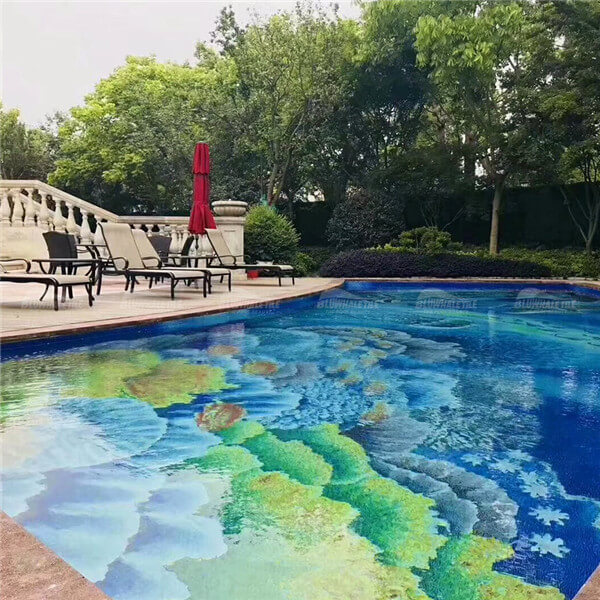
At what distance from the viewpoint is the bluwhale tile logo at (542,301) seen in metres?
10.9

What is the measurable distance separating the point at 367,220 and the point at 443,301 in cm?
828

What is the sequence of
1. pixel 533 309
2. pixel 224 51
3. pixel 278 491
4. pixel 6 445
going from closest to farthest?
pixel 278 491 < pixel 6 445 < pixel 533 309 < pixel 224 51

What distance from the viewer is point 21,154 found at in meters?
28.8

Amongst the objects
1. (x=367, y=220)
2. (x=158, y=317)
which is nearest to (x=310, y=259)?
(x=367, y=220)

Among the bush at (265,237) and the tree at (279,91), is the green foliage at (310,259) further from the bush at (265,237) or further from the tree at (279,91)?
the tree at (279,91)

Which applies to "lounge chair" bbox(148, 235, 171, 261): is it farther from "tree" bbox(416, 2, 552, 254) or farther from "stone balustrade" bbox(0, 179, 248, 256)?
"tree" bbox(416, 2, 552, 254)

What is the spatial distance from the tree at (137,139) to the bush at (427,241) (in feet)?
28.0

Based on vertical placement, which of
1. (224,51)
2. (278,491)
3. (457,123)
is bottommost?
(278,491)

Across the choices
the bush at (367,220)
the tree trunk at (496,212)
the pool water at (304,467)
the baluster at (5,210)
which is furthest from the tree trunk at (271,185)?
the pool water at (304,467)

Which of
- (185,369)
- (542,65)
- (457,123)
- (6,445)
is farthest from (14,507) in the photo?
(457,123)

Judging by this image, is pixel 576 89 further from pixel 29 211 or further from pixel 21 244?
pixel 21 244

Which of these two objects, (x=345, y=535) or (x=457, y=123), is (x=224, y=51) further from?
(x=345, y=535)

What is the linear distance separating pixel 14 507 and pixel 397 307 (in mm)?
8599

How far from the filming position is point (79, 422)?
157 inches
